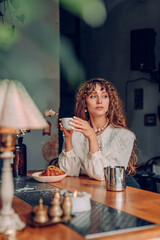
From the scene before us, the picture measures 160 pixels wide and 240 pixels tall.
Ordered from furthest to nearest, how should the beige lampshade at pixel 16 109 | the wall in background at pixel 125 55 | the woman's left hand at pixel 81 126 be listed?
the wall in background at pixel 125 55 < the woman's left hand at pixel 81 126 < the beige lampshade at pixel 16 109

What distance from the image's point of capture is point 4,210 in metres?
1.03

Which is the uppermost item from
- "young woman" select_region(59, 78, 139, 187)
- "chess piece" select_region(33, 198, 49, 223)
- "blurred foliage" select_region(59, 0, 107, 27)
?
"blurred foliage" select_region(59, 0, 107, 27)

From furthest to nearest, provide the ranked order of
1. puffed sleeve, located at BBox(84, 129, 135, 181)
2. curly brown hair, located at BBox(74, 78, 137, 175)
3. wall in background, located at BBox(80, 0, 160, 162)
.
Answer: wall in background, located at BBox(80, 0, 160, 162) < curly brown hair, located at BBox(74, 78, 137, 175) < puffed sleeve, located at BBox(84, 129, 135, 181)

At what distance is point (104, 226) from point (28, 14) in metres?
3.34

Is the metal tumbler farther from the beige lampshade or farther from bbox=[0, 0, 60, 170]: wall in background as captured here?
bbox=[0, 0, 60, 170]: wall in background

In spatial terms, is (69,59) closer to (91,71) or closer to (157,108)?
(91,71)

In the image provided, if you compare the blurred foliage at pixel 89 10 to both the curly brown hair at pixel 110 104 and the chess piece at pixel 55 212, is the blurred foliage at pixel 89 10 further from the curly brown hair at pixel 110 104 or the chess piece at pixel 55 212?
the chess piece at pixel 55 212

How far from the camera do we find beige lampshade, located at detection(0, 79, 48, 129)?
3.06 ft

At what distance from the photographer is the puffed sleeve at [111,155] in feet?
6.40

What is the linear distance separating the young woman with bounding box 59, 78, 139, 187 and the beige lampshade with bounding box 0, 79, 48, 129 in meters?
0.97

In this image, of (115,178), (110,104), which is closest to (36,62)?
(110,104)

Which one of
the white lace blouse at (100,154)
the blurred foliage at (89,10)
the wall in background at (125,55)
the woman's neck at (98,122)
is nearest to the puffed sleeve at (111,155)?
the white lace blouse at (100,154)

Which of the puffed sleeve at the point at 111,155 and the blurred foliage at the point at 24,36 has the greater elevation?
the blurred foliage at the point at 24,36

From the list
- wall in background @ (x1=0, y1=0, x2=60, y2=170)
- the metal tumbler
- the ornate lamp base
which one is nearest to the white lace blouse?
the metal tumbler
